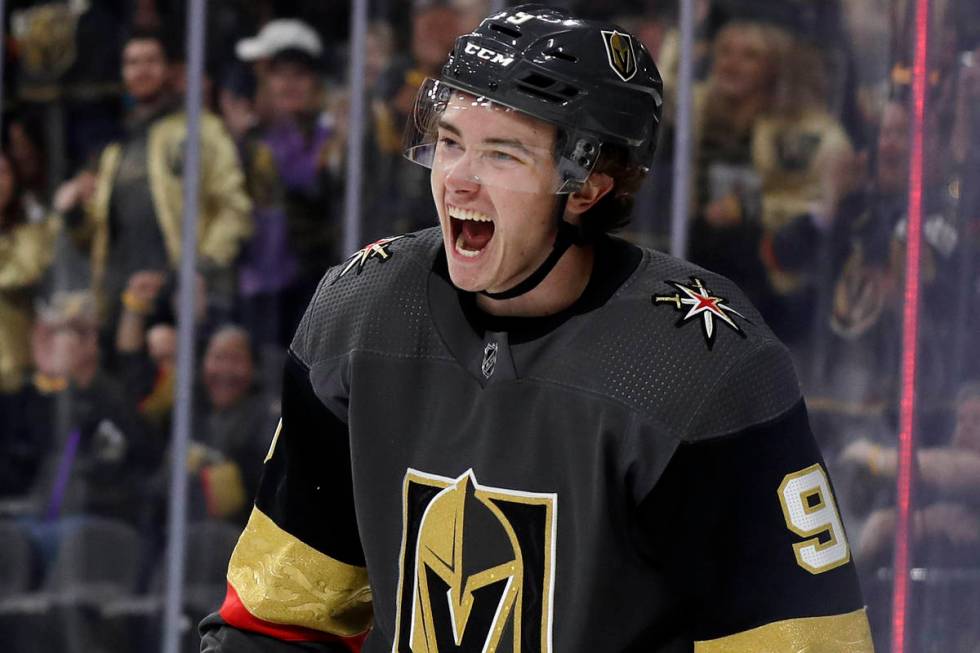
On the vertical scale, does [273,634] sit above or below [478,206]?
below

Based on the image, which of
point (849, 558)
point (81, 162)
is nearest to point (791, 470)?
point (849, 558)

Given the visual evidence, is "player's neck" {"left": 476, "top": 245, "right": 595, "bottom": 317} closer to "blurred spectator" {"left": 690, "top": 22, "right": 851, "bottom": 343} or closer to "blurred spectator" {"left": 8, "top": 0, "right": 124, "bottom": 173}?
"blurred spectator" {"left": 690, "top": 22, "right": 851, "bottom": 343}

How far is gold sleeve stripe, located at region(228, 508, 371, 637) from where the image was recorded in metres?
1.60

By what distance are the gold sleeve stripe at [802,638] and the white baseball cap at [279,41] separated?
269 centimetres

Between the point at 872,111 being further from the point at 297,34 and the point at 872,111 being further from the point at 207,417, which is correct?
the point at 207,417

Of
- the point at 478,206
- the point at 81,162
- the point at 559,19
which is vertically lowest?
the point at 81,162

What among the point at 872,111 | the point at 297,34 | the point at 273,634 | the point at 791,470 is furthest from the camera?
the point at 297,34

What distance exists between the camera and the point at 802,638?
136cm

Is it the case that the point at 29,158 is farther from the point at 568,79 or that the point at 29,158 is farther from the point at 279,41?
the point at 568,79

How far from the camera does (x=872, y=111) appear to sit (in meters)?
2.83

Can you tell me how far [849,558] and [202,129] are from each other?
2.78m

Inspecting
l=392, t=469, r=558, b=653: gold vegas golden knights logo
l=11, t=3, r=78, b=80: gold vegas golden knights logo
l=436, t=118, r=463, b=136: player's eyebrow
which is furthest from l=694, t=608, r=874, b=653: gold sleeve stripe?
l=11, t=3, r=78, b=80: gold vegas golden knights logo

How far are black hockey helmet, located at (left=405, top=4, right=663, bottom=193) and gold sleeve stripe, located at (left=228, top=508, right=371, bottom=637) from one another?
458mm

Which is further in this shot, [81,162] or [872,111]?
[81,162]
